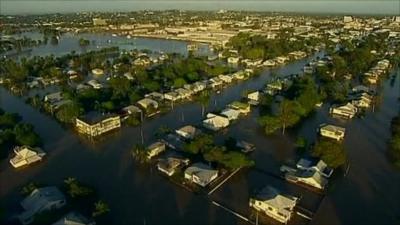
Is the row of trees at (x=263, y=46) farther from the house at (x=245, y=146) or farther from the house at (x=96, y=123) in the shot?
the house at (x=245, y=146)

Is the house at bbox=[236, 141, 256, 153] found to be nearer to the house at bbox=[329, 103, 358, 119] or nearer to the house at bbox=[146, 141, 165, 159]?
the house at bbox=[146, 141, 165, 159]


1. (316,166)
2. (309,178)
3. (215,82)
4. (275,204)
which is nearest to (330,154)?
(316,166)

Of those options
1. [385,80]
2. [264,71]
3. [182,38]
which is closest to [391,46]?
[385,80]

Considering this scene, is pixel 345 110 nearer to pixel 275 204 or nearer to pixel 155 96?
pixel 275 204

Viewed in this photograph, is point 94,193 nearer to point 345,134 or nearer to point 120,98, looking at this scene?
point 120,98

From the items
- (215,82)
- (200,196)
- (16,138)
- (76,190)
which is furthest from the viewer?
(215,82)
